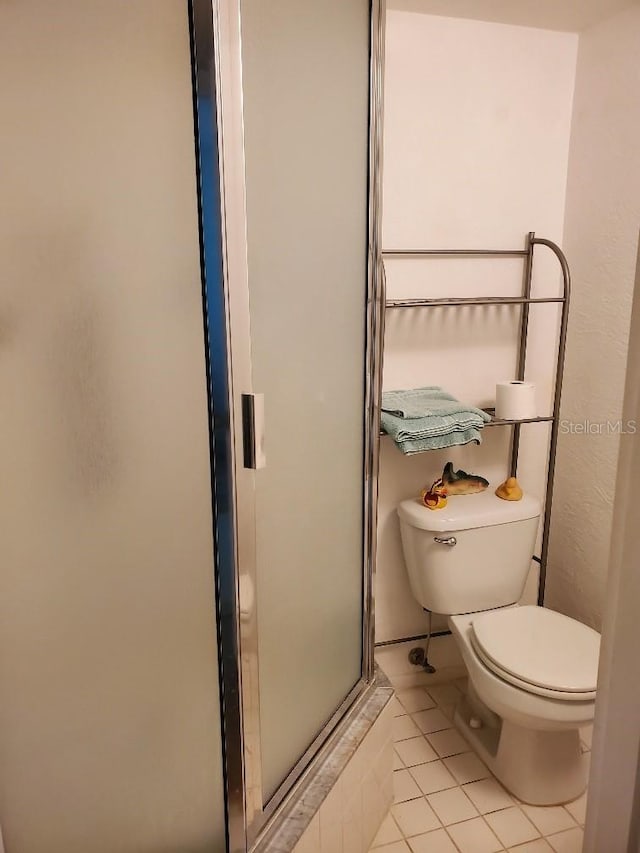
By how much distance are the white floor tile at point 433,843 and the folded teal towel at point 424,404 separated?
3.50ft

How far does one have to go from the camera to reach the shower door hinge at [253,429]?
1045 millimetres

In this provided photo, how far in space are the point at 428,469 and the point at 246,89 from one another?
1.30 metres

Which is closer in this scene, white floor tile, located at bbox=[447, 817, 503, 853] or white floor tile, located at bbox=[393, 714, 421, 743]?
white floor tile, located at bbox=[447, 817, 503, 853]

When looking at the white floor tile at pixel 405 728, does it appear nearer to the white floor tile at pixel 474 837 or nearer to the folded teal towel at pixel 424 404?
the white floor tile at pixel 474 837

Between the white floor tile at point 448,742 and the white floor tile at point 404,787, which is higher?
the white floor tile at point 448,742

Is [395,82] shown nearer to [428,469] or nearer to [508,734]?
[428,469]

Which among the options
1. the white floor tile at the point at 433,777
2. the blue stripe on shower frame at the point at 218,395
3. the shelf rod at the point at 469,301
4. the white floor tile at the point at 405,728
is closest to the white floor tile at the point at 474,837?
the white floor tile at the point at 433,777

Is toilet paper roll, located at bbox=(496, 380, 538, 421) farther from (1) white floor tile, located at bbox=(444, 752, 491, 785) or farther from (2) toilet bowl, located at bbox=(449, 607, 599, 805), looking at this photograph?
(1) white floor tile, located at bbox=(444, 752, 491, 785)

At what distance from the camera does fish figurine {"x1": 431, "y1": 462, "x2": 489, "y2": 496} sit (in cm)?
192

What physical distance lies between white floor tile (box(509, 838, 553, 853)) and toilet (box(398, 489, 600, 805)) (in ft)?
0.40

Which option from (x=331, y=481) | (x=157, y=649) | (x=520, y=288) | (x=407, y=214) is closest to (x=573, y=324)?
(x=520, y=288)

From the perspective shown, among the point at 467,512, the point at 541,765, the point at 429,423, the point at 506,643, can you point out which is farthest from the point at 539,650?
the point at 429,423

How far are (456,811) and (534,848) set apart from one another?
20 cm

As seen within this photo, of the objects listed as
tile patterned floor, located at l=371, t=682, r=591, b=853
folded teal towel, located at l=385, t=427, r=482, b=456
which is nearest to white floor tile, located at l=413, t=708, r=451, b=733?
tile patterned floor, located at l=371, t=682, r=591, b=853
